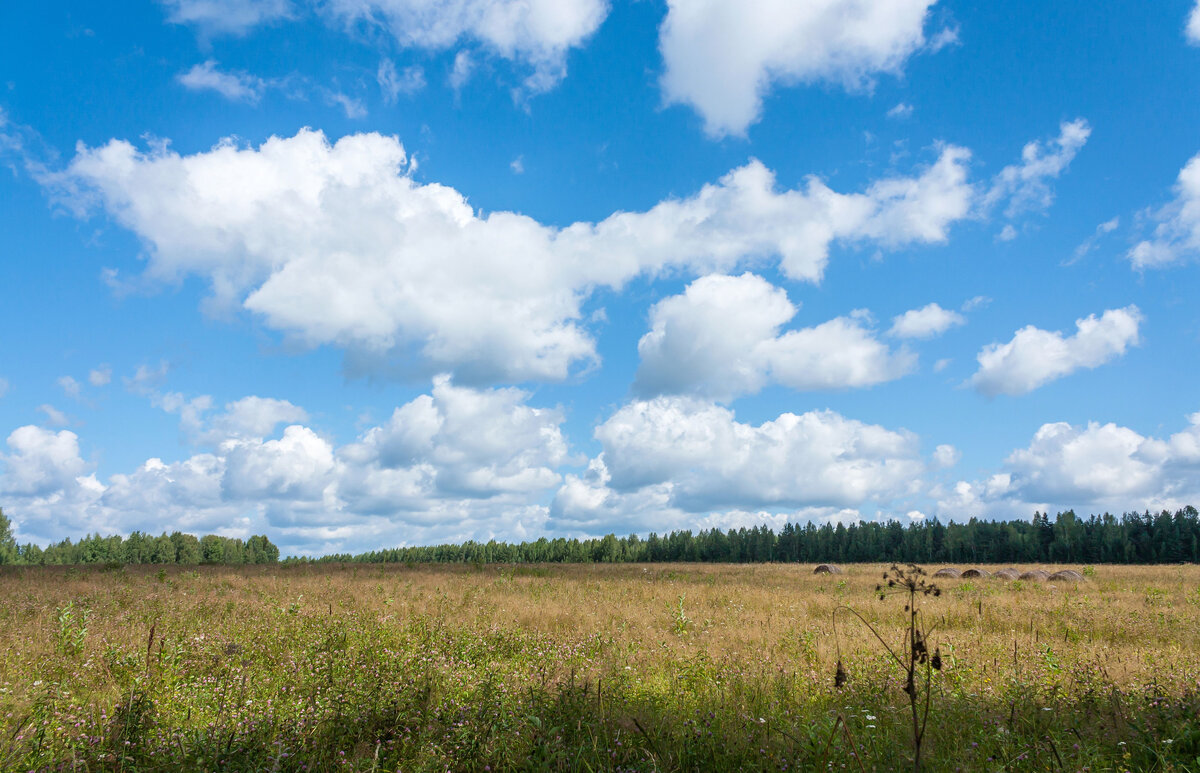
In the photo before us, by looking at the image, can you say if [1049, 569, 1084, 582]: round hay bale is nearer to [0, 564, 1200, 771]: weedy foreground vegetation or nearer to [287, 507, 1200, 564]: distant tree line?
[0, 564, 1200, 771]: weedy foreground vegetation

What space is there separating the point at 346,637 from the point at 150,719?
4752 millimetres

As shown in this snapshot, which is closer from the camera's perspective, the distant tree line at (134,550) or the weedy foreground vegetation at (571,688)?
the weedy foreground vegetation at (571,688)

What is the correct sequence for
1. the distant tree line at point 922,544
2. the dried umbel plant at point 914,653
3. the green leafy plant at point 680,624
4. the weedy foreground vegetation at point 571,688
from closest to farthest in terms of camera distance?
the dried umbel plant at point 914,653 → the weedy foreground vegetation at point 571,688 → the green leafy plant at point 680,624 → the distant tree line at point 922,544

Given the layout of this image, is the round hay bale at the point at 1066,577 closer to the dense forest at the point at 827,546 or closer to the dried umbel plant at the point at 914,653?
the dried umbel plant at the point at 914,653

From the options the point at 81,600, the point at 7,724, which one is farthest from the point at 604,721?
the point at 81,600

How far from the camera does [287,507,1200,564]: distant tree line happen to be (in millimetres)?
94062

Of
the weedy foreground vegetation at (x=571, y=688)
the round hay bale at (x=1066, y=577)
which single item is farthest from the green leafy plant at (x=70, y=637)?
the round hay bale at (x=1066, y=577)

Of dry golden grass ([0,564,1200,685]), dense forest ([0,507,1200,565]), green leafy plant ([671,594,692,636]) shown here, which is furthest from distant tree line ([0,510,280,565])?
green leafy plant ([671,594,692,636])

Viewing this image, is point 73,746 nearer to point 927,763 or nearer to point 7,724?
point 7,724

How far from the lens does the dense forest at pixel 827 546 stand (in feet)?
310

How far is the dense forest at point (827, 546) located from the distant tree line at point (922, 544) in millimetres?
183

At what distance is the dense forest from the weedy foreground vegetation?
231 feet

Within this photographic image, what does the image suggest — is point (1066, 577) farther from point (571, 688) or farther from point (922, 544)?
point (922, 544)

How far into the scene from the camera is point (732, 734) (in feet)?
17.6
